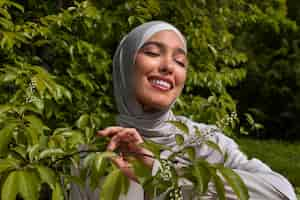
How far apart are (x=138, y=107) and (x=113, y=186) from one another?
52cm

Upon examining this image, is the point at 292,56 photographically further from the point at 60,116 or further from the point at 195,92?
the point at 60,116

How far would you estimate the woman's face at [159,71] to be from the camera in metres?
1.62

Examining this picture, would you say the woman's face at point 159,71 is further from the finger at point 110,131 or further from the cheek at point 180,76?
the finger at point 110,131

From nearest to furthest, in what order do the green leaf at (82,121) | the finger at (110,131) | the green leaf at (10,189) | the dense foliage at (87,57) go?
the green leaf at (10,189) → the finger at (110,131) → the green leaf at (82,121) → the dense foliage at (87,57)

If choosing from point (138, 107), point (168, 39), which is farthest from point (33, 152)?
point (168, 39)

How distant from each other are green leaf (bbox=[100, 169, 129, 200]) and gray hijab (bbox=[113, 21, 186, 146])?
0.46 m

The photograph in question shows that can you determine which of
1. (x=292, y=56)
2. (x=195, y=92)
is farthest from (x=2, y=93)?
(x=292, y=56)

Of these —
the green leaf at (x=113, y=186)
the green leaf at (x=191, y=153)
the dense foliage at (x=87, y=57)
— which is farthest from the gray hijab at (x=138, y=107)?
the green leaf at (x=113, y=186)

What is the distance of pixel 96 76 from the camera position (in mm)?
3637

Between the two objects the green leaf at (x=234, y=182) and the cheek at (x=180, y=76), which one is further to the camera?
the cheek at (x=180, y=76)

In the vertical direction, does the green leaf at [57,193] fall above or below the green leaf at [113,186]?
below

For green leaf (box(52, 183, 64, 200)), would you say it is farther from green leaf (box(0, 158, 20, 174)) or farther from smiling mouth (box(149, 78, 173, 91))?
smiling mouth (box(149, 78, 173, 91))

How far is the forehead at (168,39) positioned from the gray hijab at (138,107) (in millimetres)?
10

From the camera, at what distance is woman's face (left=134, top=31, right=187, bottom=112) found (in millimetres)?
1621
